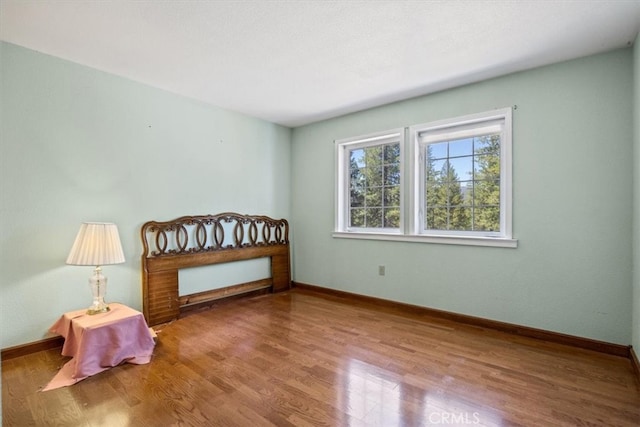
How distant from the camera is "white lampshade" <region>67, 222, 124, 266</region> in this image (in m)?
2.50

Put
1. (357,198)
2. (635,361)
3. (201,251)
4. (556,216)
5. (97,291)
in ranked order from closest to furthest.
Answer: (635,361) → (97,291) → (556,216) → (201,251) → (357,198)

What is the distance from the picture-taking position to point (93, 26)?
7.47ft

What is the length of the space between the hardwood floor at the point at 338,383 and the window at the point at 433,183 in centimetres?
110

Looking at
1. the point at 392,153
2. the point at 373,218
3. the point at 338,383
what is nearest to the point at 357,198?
the point at 373,218

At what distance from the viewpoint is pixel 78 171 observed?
285 cm

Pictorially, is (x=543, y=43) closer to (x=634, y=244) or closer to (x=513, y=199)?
(x=513, y=199)

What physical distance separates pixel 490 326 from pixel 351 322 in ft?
4.48

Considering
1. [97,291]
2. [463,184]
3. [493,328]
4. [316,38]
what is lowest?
[493,328]

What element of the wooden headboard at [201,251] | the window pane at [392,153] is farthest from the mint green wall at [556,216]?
the wooden headboard at [201,251]

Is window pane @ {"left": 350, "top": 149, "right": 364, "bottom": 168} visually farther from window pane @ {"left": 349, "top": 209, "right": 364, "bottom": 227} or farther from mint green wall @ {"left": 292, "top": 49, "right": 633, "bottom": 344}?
mint green wall @ {"left": 292, "top": 49, "right": 633, "bottom": 344}

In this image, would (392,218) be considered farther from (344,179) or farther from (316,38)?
(316,38)

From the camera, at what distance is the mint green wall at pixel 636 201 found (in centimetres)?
228

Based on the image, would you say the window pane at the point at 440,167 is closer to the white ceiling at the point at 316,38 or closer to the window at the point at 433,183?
the window at the point at 433,183

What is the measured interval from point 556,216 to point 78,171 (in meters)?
4.29
